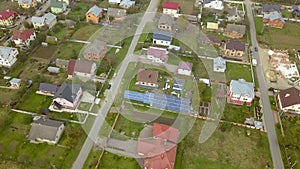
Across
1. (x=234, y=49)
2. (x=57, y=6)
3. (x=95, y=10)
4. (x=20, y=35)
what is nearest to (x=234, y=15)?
(x=234, y=49)

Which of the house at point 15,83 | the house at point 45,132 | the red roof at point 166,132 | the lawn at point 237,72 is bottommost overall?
the house at point 45,132

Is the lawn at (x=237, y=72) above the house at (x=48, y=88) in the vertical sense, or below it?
above

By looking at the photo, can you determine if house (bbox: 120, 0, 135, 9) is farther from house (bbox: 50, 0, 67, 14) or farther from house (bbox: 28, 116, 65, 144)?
house (bbox: 28, 116, 65, 144)

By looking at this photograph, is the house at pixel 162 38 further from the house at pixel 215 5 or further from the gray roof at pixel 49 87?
the gray roof at pixel 49 87

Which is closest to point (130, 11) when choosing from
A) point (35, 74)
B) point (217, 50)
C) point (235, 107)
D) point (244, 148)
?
point (217, 50)

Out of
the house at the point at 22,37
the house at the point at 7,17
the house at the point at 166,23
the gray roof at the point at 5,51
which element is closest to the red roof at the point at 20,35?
the house at the point at 22,37

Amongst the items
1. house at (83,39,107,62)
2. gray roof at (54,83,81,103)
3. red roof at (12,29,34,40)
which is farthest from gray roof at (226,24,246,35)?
red roof at (12,29,34,40)
